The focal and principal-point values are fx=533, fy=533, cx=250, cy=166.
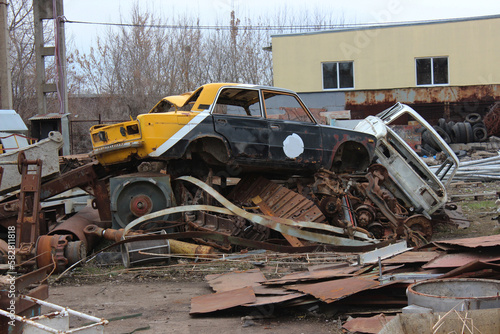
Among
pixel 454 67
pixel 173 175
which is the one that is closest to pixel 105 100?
pixel 454 67

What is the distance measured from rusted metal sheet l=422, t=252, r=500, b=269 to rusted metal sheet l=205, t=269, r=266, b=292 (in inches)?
69.8

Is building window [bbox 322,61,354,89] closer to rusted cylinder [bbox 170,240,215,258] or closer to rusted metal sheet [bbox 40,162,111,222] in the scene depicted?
rusted metal sheet [bbox 40,162,111,222]

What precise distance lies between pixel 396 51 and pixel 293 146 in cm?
1568

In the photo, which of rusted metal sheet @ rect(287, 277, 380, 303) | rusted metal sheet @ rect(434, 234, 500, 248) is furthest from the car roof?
rusted metal sheet @ rect(434, 234, 500, 248)

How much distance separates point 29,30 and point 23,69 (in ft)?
6.43

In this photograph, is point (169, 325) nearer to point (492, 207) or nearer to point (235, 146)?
point (235, 146)

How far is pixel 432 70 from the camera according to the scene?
2269 centimetres

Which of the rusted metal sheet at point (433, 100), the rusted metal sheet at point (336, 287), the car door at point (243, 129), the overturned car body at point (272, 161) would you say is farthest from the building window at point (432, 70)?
the rusted metal sheet at point (336, 287)

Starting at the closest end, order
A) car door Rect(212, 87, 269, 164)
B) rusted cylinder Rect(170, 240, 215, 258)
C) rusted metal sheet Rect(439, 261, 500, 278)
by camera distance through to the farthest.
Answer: rusted metal sheet Rect(439, 261, 500, 278) → rusted cylinder Rect(170, 240, 215, 258) → car door Rect(212, 87, 269, 164)

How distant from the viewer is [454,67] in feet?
74.0

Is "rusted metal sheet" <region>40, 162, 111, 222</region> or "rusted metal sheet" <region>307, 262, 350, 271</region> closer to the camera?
"rusted metal sheet" <region>307, 262, 350, 271</region>

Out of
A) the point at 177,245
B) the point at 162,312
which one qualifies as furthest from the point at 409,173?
the point at 162,312

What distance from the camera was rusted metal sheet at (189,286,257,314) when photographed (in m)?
4.96

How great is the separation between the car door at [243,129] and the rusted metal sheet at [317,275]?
2.76m
